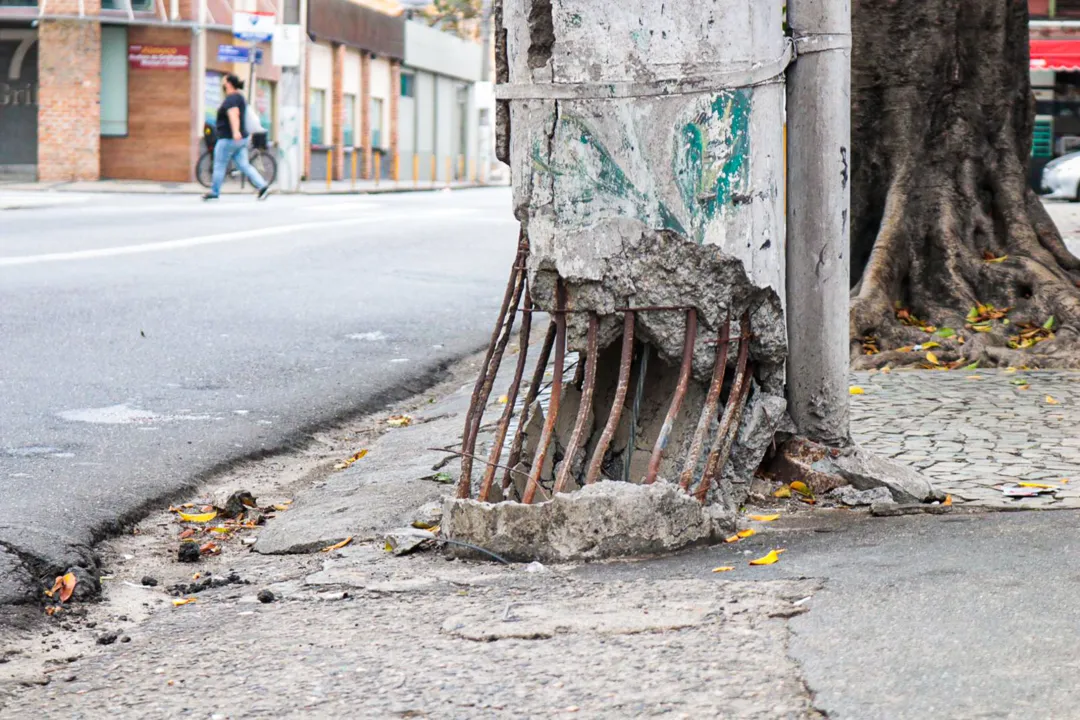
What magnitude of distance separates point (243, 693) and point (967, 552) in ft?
6.06

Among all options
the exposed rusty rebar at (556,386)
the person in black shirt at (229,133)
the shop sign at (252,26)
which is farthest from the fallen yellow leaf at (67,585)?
the shop sign at (252,26)

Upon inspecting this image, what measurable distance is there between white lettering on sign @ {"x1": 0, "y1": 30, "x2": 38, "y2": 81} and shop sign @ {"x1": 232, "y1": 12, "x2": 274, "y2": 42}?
15.1 ft

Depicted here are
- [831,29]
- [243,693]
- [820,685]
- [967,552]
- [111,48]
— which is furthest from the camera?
[111,48]

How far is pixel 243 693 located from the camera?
310cm

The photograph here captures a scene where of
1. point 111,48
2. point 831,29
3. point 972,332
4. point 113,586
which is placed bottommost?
point 113,586

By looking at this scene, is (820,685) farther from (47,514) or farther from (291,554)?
(47,514)

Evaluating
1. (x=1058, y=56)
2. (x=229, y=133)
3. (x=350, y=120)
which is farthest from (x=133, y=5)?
(x=1058, y=56)

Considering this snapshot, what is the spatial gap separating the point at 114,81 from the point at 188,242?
21.9m

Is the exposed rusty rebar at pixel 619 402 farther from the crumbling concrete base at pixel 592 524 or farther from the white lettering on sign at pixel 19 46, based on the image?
the white lettering on sign at pixel 19 46

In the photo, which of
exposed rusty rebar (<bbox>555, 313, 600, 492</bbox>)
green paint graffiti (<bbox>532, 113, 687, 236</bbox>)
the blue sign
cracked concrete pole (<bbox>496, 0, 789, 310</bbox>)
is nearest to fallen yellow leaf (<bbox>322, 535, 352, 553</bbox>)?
exposed rusty rebar (<bbox>555, 313, 600, 492</bbox>)

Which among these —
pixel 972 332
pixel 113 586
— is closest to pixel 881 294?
pixel 972 332

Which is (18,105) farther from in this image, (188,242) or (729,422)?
(729,422)

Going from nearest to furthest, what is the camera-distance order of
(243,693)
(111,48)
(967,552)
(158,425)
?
(243,693) < (967,552) < (158,425) < (111,48)

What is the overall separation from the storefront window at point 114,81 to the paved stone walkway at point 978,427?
30.5 m
